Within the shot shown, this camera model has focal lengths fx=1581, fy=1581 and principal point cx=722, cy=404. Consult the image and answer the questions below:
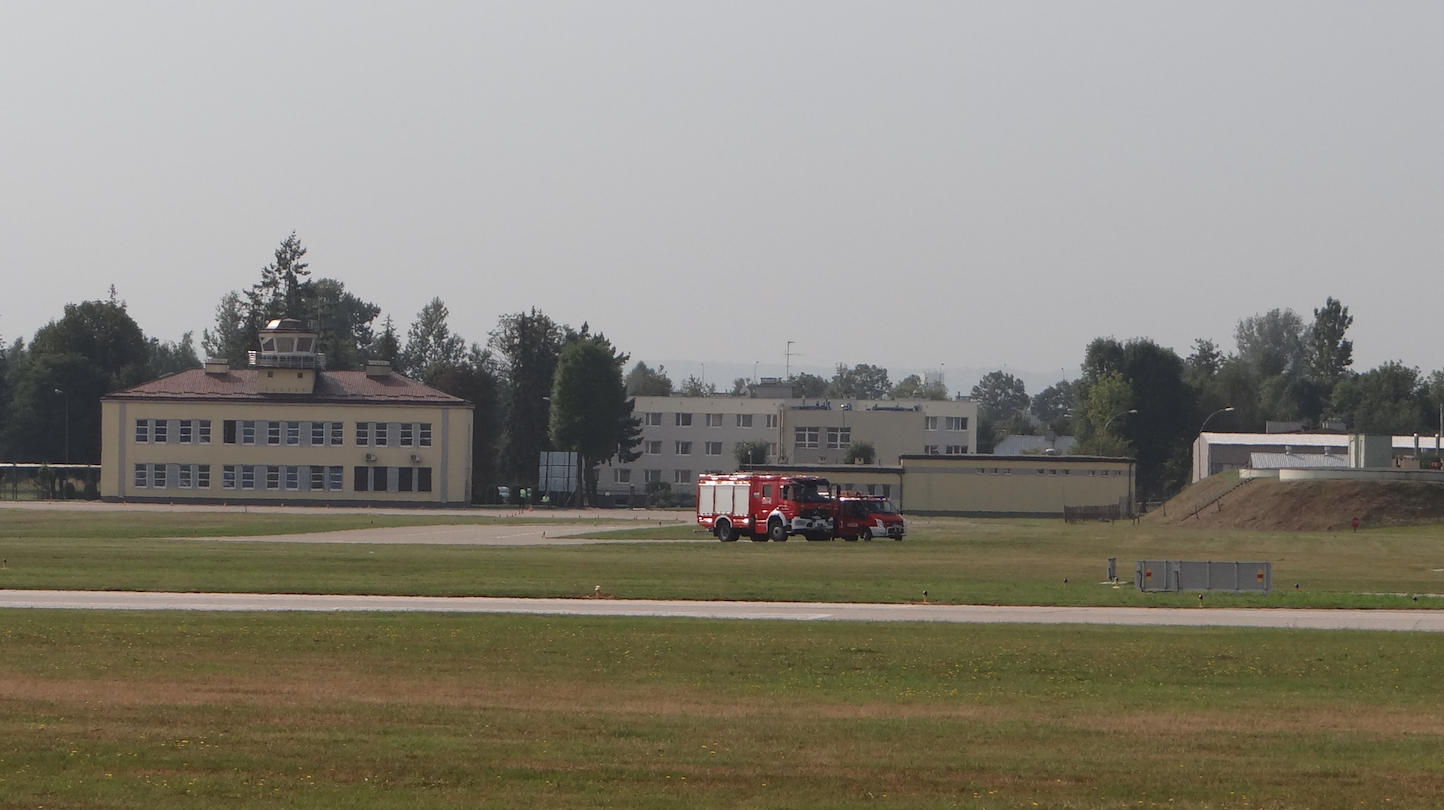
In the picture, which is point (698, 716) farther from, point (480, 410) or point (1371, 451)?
point (480, 410)

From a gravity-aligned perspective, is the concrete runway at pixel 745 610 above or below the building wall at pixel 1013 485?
below

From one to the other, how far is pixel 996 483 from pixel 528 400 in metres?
54.7

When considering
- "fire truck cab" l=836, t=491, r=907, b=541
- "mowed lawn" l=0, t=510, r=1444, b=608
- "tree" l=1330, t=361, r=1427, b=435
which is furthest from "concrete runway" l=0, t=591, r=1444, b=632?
"tree" l=1330, t=361, r=1427, b=435

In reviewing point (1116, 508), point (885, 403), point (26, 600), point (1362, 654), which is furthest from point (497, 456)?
point (1362, 654)

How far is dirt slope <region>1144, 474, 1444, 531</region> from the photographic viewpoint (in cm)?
8825

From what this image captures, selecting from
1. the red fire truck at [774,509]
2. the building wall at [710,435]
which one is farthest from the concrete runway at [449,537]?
the building wall at [710,435]

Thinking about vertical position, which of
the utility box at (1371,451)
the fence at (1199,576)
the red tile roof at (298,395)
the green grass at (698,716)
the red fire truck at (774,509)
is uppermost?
the red tile roof at (298,395)

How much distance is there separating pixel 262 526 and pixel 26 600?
42.9 meters

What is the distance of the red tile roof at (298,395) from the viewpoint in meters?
118

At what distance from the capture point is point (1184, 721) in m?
18.4

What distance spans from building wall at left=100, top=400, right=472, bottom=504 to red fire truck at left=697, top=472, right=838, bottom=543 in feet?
182

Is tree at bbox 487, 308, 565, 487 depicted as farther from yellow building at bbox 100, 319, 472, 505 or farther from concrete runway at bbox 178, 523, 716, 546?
concrete runway at bbox 178, 523, 716, 546

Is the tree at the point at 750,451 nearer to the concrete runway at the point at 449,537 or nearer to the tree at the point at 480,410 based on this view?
the tree at the point at 480,410

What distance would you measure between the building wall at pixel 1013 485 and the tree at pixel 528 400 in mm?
47427
